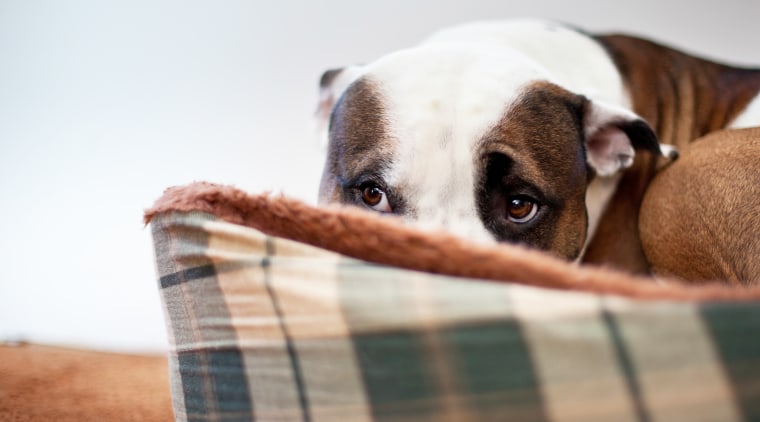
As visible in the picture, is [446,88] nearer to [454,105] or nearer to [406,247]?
[454,105]

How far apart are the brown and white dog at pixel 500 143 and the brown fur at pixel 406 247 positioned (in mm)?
436

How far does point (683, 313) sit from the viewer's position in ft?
2.01

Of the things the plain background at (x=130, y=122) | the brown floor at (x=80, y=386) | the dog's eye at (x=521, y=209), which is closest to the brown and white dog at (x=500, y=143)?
the dog's eye at (x=521, y=209)

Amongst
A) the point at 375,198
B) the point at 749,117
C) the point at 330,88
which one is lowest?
the point at 375,198

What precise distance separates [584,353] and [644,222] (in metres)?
1.01

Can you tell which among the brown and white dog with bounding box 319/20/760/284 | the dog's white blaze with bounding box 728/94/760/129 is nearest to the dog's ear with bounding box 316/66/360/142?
the brown and white dog with bounding box 319/20/760/284

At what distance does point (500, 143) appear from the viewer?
4.14 ft

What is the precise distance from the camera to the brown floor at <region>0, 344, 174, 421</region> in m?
1.42

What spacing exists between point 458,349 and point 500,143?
69 cm

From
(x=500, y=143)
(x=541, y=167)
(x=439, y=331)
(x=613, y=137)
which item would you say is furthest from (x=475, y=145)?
(x=439, y=331)

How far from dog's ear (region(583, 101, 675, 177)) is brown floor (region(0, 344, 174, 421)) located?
1.11m

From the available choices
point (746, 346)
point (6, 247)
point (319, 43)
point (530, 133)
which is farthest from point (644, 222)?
point (6, 247)

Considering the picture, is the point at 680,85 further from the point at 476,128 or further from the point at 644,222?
the point at 476,128

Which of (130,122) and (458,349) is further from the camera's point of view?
(130,122)
